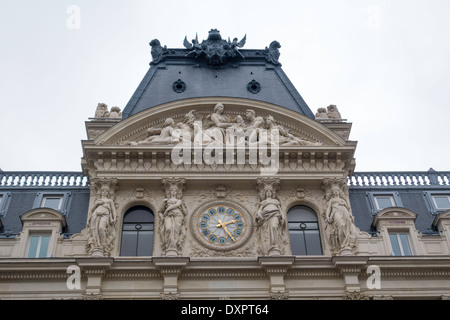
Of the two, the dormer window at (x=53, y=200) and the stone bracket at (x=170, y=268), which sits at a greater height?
the dormer window at (x=53, y=200)

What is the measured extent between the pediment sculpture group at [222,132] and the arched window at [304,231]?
289cm

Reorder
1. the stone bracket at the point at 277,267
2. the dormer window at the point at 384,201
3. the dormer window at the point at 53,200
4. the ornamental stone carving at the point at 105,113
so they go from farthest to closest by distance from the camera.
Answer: the ornamental stone carving at the point at 105,113, the dormer window at the point at 384,201, the dormer window at the point at 53,200, the stone bracket at the point at 277,267

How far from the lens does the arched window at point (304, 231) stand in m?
23.0

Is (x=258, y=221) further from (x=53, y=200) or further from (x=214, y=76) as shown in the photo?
(x=214, y=76)

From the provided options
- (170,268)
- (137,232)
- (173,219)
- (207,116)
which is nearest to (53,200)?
(137,232)

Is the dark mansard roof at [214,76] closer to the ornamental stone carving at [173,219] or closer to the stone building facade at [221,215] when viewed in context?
the stone building facade at [221,215]

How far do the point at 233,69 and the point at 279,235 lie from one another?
11.3 metres

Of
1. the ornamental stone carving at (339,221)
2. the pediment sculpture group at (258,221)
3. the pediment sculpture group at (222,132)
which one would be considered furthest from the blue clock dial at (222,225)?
the ornamental stone carving at (339,221)

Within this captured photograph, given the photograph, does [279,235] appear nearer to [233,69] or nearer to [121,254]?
[121,254]

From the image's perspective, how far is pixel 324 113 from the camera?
26.9 metres

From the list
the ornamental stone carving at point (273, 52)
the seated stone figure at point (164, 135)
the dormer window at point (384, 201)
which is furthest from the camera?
the ornamental stone carving at point (273, 52)

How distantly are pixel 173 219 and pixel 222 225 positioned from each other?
197cm

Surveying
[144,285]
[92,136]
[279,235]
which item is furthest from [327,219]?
[92,136]

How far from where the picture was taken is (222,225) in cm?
2330
